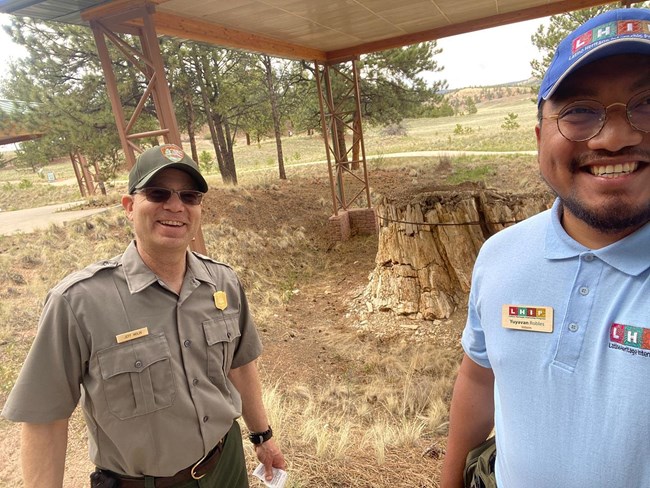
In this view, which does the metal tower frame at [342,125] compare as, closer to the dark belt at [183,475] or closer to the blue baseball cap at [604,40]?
the dark belt at [183,475]

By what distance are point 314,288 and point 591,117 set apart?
7567mm

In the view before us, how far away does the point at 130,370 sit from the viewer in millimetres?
1498

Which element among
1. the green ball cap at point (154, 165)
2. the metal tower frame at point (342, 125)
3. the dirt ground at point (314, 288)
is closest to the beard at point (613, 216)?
the green ball cap at point (154, 165)

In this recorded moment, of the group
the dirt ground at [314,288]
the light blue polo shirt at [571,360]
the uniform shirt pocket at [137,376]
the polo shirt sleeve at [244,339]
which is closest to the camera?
the light blue polo shirt at [571,360]

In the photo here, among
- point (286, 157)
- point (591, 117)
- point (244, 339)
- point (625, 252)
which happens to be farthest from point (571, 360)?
point (286, 157)

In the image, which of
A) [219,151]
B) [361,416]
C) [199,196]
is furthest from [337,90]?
[199,196]

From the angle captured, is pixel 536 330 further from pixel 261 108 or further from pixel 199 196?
pixel 261 108

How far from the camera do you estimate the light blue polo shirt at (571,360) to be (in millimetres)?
917

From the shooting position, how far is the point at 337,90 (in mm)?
13602

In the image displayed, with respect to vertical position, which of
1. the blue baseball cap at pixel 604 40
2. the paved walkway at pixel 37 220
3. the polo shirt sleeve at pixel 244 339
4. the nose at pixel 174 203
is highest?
the blue baseball cap at pixel 604 40

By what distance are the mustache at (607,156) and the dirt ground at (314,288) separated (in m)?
3.80

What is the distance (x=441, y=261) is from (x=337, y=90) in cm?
956

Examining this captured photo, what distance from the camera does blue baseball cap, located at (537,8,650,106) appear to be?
94 centimetres

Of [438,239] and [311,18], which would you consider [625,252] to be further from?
[311,18]
